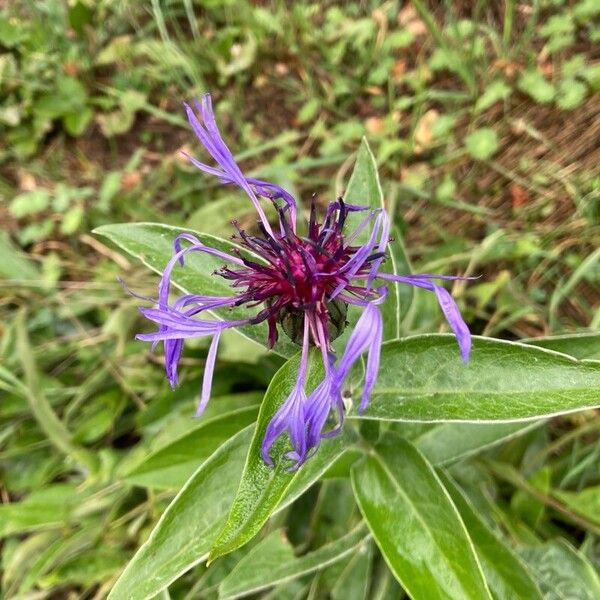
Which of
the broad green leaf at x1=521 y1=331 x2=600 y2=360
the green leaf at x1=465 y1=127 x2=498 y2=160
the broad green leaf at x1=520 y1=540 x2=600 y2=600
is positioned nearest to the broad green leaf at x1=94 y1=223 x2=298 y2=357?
the broad green leaf at x1=521 y1=331 x2=600 y2=360

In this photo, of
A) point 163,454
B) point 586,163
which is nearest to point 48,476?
point 163,454

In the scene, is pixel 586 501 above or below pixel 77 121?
below

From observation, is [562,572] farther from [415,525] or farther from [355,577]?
[415,525]

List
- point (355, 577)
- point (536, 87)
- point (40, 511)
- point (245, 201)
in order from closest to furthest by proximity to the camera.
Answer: point (355, 577) → point (40, 511) → point (245, 201) → point (536, 87)

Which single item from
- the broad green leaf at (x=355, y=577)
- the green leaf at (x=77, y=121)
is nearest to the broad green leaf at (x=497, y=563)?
the broad green leaf at (x=355, y=577)

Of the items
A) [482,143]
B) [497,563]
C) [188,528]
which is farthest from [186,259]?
[482,143]
